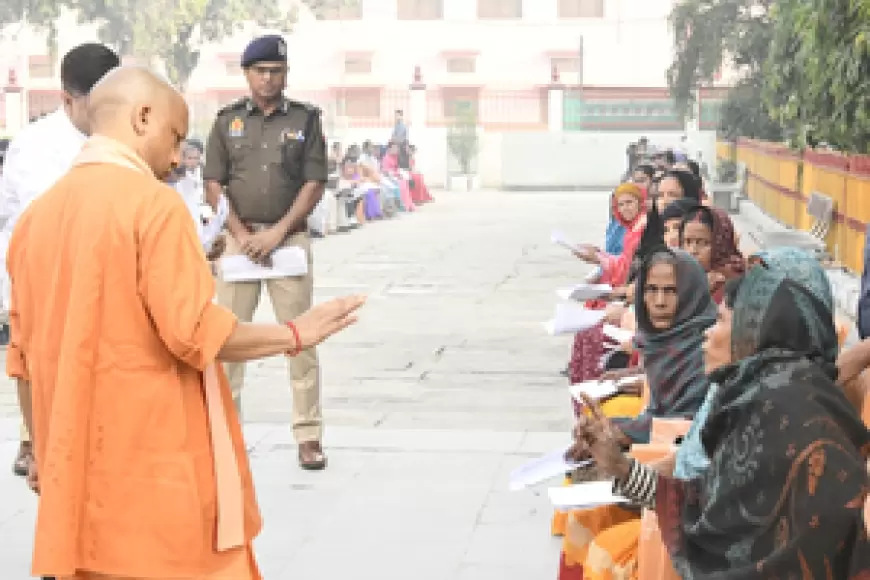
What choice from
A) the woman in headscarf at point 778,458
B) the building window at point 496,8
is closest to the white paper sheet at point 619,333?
the woman in headscarf at point 778,458

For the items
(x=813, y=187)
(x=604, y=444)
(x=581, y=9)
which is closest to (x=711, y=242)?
(x=604, y=444)

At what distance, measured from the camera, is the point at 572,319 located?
600 centimetres

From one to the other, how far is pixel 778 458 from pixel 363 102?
43089 mm

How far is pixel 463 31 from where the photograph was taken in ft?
151

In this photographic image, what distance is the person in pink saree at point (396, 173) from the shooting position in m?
27.0

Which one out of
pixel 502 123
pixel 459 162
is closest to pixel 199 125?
pixel 459 162

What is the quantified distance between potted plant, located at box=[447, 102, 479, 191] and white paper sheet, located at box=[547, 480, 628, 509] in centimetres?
3093

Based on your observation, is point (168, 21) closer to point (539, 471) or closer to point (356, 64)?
point (356, 64)

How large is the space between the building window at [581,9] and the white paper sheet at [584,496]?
143ft

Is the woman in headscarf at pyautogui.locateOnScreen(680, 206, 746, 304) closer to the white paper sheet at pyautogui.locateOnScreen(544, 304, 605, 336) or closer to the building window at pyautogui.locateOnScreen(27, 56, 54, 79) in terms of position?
the white paper sheet at pyautogui.locateOnScreen(544, 304, 605, 336)

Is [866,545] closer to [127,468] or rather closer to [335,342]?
[127,468]

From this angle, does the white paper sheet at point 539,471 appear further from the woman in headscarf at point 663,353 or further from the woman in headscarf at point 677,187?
the woman in headscarf at point 677,187

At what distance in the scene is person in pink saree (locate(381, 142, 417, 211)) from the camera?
2702 centimetres

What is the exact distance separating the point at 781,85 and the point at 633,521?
9274mm
